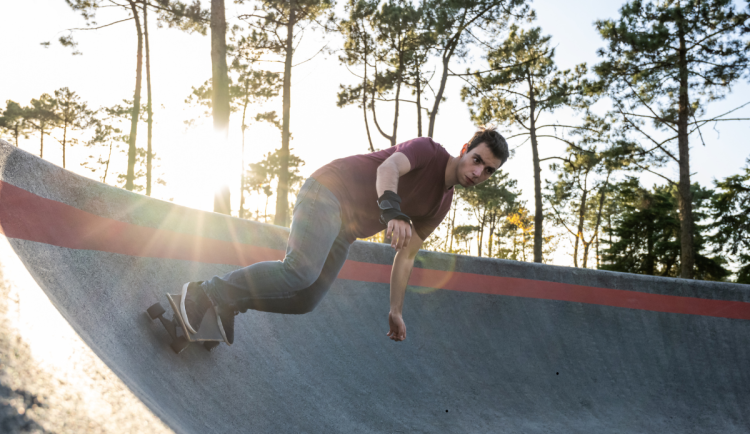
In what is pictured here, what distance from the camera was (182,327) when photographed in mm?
2664

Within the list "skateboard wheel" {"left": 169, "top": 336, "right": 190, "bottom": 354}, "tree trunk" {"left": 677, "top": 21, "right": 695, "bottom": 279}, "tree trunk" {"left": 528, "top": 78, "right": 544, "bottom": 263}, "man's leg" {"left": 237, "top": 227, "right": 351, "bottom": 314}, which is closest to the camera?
"man's leg" {"left": 237, "top": 227, "right": 351, "bottom": 314}

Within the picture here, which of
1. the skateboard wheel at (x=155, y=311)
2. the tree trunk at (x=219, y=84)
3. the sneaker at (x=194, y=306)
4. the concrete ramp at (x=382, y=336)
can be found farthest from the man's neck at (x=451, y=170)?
the tree trunk at (x=219, y=84)

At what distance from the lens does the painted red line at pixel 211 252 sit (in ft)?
8.87

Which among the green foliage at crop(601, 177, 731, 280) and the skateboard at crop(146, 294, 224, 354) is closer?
the skateboard at crop(146, 294, 224, 354)

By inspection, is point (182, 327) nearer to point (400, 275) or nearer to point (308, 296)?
point (308, 296)

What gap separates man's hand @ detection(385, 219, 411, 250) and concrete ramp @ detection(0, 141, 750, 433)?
114 cm

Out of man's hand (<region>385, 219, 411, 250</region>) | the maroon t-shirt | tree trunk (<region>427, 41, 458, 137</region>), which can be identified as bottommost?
man's hand (<region>385, 219, 411, 250</region>)

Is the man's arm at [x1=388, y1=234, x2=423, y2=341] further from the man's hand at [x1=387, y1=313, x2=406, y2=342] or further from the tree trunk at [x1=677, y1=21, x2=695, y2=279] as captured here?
the tree trunk at [x1=677, y1=21, x2=695, y2=279]

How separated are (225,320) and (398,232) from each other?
1.15 meters

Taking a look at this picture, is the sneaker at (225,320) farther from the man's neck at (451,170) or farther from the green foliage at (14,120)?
the green foliage at (14,120)

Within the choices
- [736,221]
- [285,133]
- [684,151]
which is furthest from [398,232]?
[736,221]

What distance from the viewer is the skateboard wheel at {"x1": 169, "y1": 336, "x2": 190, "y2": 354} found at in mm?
2816

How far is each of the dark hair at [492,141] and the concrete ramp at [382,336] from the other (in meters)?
1.96

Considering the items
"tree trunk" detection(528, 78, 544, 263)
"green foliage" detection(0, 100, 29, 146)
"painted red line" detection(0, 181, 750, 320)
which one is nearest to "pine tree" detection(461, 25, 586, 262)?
"tree trunk" detection(528, 78, 544, 263)
